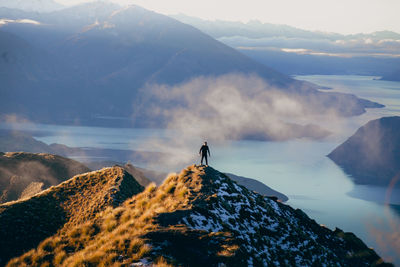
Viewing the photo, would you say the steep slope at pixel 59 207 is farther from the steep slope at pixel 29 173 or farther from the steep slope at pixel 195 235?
the steep slope at pixel 29 173

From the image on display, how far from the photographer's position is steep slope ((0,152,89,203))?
53737 millimetres

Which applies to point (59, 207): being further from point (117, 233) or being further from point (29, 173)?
point (29, 173)

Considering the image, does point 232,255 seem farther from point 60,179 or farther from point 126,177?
point 60,179

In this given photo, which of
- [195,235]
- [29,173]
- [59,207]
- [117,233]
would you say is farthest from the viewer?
[29,173]

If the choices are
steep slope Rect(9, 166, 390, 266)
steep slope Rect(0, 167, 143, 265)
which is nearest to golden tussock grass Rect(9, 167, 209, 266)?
steep slope Rect(9, 166, 390, 266)

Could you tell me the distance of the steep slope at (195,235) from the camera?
17797 mm

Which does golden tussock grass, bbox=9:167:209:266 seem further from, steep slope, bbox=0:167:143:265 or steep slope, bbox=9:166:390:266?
steep slope, bbox=0:167:143:265

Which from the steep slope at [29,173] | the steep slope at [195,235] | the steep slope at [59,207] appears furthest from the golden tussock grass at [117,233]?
the steep slope at [29,173]

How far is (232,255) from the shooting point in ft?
58.7

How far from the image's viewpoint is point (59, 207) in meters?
27.0

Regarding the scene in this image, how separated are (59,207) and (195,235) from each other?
1195 centimetres

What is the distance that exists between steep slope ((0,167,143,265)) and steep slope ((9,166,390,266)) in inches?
53.9

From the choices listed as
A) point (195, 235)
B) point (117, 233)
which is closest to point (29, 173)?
point (117, 233)

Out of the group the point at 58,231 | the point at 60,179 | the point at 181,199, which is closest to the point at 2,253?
the point at 58,231
